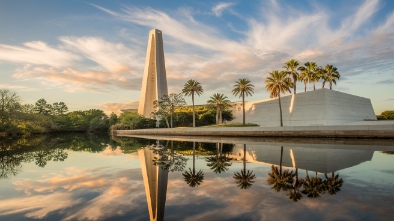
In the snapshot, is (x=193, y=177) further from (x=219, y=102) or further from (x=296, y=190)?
(x=219, y=102)

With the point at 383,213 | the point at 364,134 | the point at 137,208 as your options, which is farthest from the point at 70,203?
the point at 364,134

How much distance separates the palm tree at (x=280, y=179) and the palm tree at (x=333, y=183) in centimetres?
105

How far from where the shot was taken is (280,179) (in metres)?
9.02

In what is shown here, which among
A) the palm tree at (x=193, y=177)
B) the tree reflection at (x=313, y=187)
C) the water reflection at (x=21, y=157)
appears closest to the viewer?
the tree reflection at (x=313, y=187)

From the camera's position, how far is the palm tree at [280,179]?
7.96m

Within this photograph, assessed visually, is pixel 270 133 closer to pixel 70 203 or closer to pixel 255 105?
pixel 255 105

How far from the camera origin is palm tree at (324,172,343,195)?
743cm

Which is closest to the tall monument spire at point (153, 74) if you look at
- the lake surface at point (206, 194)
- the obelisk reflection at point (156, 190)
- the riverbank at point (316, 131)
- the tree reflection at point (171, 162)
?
the riverbank at point (316, 131)

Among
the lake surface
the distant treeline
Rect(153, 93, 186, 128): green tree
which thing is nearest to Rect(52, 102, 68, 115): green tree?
the distant treeline

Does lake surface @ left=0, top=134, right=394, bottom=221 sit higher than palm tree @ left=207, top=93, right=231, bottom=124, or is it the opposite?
palm tree @ left=207, top=93, right=231, bottom=124

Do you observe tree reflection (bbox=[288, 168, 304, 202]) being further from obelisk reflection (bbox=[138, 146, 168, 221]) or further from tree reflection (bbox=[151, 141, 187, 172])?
tree reflection (bbox=[151, 141, 187, 172])

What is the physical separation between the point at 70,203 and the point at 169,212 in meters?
2.70

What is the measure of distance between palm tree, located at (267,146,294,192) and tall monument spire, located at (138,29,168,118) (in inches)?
2616

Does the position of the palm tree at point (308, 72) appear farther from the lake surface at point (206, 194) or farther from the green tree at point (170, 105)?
the lake surface at point (206, 194)
